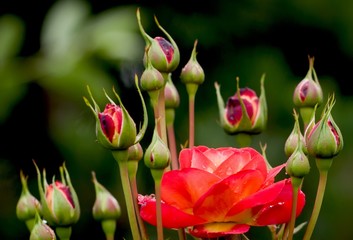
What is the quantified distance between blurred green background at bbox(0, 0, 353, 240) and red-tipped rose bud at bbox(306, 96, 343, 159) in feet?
2.80

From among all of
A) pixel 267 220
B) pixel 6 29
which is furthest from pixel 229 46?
pixel 267 220

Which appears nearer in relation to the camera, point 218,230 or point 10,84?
point 218,230

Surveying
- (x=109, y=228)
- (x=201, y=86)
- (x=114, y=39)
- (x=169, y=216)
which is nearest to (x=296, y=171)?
(x=169, y=216)

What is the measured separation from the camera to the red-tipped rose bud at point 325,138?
36.4 inches

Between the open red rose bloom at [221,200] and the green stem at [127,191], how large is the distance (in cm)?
1

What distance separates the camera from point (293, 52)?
100 inches

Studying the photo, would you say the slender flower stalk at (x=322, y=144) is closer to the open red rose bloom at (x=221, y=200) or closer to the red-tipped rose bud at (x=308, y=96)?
the open red rose bloom at (x=221, y=200)

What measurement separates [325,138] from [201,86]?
4.83ft

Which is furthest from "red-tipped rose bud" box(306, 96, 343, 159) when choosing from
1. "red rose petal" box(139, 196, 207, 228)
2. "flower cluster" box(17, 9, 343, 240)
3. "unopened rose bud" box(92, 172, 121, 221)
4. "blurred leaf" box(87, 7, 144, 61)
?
"blurred leaf" box(87, 7, 144, 61)

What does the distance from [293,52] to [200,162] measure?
62.8 inches

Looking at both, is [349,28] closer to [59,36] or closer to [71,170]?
[71,170]

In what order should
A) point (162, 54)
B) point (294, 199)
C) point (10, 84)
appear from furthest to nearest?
point (10, 84) < point (162, 54) < point (294, 199)

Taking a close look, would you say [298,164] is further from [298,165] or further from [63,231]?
[63,231]

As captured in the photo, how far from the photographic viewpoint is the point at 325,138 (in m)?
0.93
